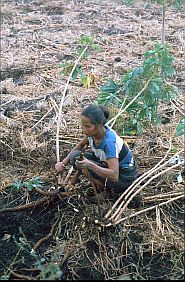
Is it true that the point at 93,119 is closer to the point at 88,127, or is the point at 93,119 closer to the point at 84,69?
the point at 88,127

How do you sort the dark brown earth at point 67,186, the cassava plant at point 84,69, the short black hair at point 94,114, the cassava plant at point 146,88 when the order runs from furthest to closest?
the cassava plant at point 84,69 → the cassava plant at point 146,88 → the short black hair at point 94,114 → the dark brown earth at point 67,186

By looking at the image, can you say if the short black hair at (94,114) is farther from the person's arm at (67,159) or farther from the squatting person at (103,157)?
the person's arm at (67,159)

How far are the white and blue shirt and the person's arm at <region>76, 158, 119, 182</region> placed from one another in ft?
0.12

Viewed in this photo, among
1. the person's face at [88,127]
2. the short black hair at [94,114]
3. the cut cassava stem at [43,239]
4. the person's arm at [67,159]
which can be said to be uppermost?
the short black hair at [94,114]

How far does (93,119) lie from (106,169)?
0.31m

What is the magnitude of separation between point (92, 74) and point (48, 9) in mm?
4149

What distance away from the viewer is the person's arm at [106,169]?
8.84 feet

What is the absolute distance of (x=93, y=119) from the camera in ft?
8.73

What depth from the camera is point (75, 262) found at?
8.29ft

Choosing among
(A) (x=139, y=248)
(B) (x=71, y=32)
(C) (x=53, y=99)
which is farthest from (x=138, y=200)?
(B) (x=71, y=32)

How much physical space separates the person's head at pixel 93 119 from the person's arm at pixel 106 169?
0.19 m

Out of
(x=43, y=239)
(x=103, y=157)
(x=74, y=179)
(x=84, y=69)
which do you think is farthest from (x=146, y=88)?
(x=84, y=69)

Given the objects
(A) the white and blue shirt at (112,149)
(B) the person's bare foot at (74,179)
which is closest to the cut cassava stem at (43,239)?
(B) the person's bare foot at (74,179)

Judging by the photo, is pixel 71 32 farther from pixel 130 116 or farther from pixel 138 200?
pixel 138 200
